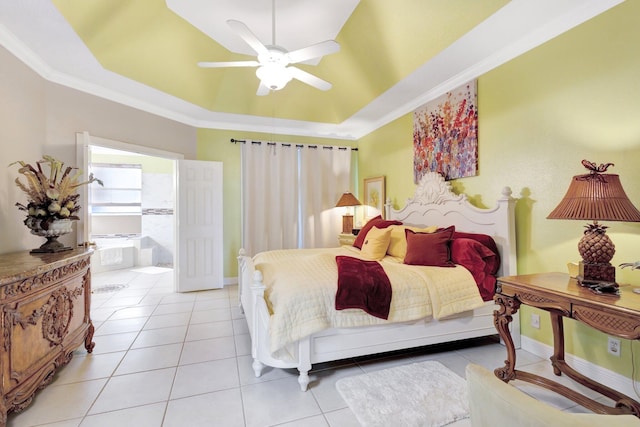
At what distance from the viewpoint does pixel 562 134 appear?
2244mm

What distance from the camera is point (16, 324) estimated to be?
5.47ft

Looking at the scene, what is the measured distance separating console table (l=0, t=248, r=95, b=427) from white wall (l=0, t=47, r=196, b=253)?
0.57 metres

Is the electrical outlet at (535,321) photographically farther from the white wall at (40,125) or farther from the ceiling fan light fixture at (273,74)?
the white wall at (40,125)

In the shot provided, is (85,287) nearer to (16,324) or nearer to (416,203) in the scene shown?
(16,324)

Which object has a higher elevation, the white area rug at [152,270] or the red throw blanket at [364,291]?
the red throw blanket at [364,291]

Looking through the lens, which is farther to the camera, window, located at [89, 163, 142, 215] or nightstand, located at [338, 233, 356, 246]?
window, located at [89, 163, 142, 215]

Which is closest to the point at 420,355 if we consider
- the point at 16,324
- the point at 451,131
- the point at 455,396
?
the point at 455,396

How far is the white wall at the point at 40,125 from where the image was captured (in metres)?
2.41

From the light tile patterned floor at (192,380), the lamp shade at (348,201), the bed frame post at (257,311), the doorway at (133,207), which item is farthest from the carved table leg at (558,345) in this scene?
the doorway at (133,207)

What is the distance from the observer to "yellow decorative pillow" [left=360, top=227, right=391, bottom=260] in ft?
10.2

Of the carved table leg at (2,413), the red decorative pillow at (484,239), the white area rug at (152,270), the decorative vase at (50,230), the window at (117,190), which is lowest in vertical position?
the white area rug at (152,270)

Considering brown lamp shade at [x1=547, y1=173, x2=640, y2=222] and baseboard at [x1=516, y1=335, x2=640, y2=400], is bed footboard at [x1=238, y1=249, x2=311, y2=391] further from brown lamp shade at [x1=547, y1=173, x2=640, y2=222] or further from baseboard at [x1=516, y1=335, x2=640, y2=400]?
baseboard at [x1=516, y1=335, x2=640, y2=400]

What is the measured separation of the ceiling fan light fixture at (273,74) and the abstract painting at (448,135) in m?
1.94

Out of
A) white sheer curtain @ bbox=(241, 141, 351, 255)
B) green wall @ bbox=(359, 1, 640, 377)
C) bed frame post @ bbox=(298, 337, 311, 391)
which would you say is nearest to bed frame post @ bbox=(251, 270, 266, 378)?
bed frame post @ bbox=(298, 337, 311, 391)
